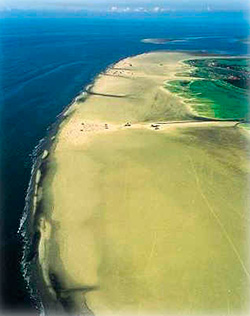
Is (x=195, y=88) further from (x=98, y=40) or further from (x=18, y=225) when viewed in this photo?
(x=98, y=40)

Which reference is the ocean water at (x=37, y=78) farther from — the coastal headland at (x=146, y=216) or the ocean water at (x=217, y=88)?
the ocean water at (x=217, y=88)

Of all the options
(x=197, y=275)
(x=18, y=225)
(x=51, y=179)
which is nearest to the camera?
(x=197, y=275)

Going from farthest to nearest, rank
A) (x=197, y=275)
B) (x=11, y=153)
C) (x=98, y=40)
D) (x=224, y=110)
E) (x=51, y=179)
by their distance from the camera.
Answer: (x=98, y=40) → (x=224, y=110) → (x=11, y=153) → (x=51, y=179) → (x=197, y=275)

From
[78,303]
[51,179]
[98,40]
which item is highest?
[98,40]

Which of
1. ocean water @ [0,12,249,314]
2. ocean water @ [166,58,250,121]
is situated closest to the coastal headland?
ocean water @ [0,12,249,314]

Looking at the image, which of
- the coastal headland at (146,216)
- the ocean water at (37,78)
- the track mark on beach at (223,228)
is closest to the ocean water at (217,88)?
the coastal headland at (146,216)

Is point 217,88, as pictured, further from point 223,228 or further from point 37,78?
point 223,228

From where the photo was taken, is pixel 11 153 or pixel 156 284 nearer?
pixel 156 284

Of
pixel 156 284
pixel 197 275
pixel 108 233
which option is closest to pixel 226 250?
pixel 197 275
